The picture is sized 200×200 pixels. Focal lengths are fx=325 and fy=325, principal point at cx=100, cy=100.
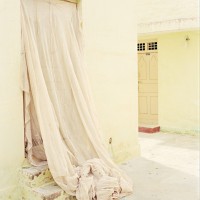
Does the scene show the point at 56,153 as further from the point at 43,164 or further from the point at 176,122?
the point at 176,122

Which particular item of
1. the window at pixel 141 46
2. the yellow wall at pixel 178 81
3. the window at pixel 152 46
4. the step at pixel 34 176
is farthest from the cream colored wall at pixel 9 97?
the window at pixel 141 46

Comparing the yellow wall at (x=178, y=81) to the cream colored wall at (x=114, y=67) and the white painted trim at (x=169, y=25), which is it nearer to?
the white painted trim at (x=169, y=25)

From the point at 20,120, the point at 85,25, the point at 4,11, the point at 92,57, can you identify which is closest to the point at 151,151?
the point at 92,57

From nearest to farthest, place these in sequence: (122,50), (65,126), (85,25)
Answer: (65,126), (85,25), (122,50)

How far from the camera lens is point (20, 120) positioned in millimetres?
5094

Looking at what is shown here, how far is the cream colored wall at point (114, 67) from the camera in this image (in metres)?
6.58

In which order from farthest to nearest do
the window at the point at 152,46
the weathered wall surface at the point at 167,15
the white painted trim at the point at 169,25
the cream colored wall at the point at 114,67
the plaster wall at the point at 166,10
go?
the window at the point at 152,46, the plaster wall at the point at 166,10, the weathered wall surface at the point at 167,15, the white painted trim at the point at 169,25, the cream colored wall at the point at 114,67

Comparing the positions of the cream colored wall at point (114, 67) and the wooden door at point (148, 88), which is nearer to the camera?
the cream colored wall at point (114, 67)

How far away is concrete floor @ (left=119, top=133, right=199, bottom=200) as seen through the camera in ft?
18.4

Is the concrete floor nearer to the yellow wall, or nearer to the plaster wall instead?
the yellow wall

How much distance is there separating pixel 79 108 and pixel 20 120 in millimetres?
1124

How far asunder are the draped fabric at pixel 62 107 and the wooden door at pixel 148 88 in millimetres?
5708

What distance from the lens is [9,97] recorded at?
491 cm

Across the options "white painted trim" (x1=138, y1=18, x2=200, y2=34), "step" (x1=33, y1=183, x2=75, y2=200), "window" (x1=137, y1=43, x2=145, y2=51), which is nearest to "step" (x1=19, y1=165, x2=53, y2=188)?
"step" (x1=33, y1=183, x2=75, y2=200)
